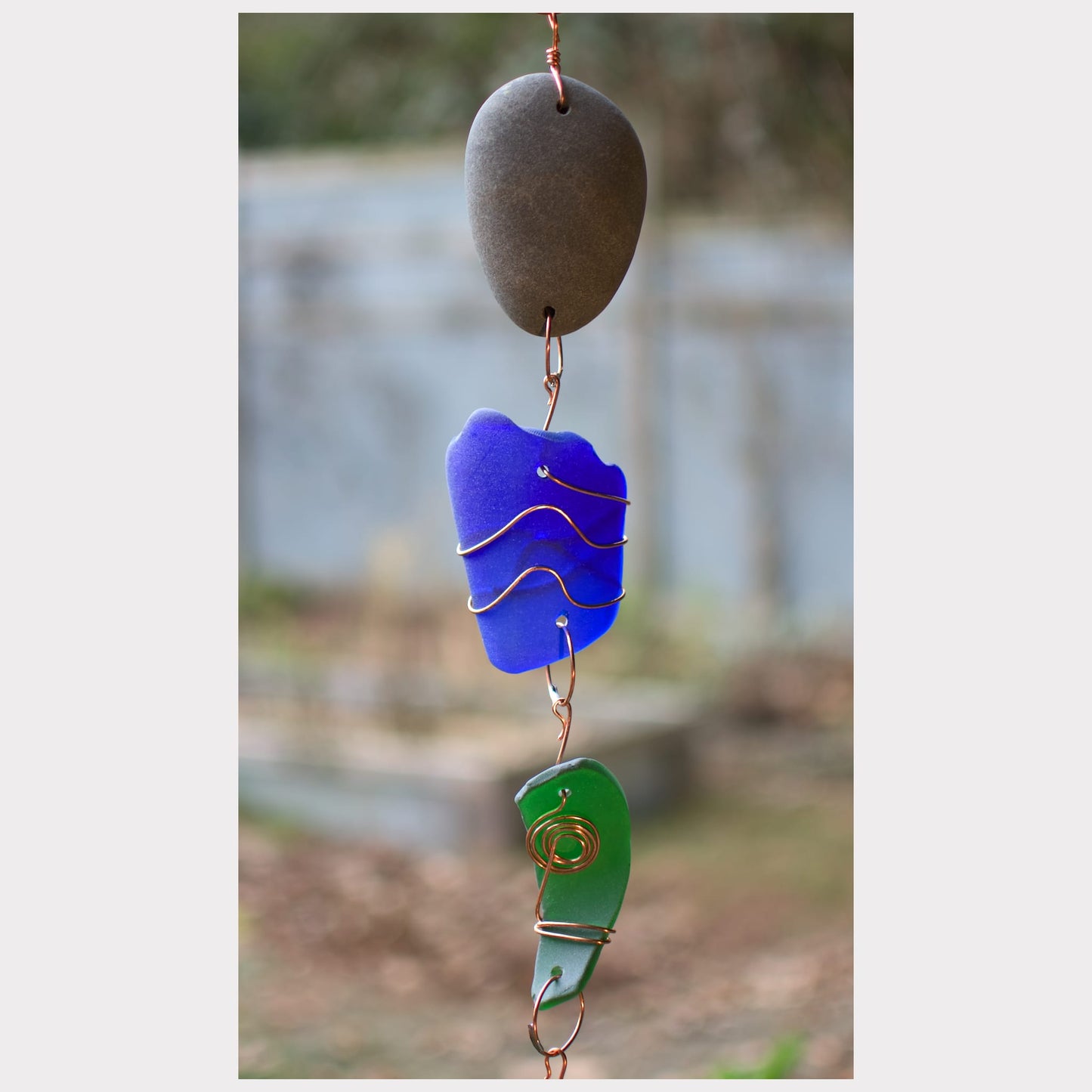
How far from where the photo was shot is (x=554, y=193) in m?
0.88

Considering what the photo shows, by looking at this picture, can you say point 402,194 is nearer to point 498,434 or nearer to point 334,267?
point 334,267

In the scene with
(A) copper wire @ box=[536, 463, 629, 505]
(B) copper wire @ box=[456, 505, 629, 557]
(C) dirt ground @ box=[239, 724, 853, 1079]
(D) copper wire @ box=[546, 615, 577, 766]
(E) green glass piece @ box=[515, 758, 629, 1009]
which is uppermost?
(A) copper wire @ box=[536, 463, 629, 505]

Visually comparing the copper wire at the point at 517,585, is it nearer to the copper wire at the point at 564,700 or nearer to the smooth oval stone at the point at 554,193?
the copper wire at the point at 564,700

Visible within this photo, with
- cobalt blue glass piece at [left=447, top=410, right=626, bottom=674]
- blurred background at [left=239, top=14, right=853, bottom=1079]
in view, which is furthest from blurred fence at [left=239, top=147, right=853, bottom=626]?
cobalt blue glass piece at [left=447, top=410, right=626, bottom=674]

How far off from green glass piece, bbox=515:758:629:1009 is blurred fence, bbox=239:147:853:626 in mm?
2852

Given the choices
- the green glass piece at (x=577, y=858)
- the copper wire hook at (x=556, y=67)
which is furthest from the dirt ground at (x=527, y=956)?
the copper wire hook at (x=556, y=67)

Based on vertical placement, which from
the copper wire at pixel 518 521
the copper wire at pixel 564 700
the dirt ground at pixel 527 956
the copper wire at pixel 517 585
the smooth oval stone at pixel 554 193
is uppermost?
the smooth oval stone at pixel 554 193

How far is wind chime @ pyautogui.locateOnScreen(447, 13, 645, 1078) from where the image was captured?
88cm

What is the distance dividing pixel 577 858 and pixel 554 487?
29cm

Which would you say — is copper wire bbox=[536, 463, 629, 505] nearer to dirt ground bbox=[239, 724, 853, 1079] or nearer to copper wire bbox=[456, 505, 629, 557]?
copper wire bbox=[456, 505, 629, 557]

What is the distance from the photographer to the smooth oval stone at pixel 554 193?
0.87 m

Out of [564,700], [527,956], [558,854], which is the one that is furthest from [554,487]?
[527,956]

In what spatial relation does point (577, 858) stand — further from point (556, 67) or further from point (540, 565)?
point (556, 67)

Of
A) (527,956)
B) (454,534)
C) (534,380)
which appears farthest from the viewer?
(534,380)
